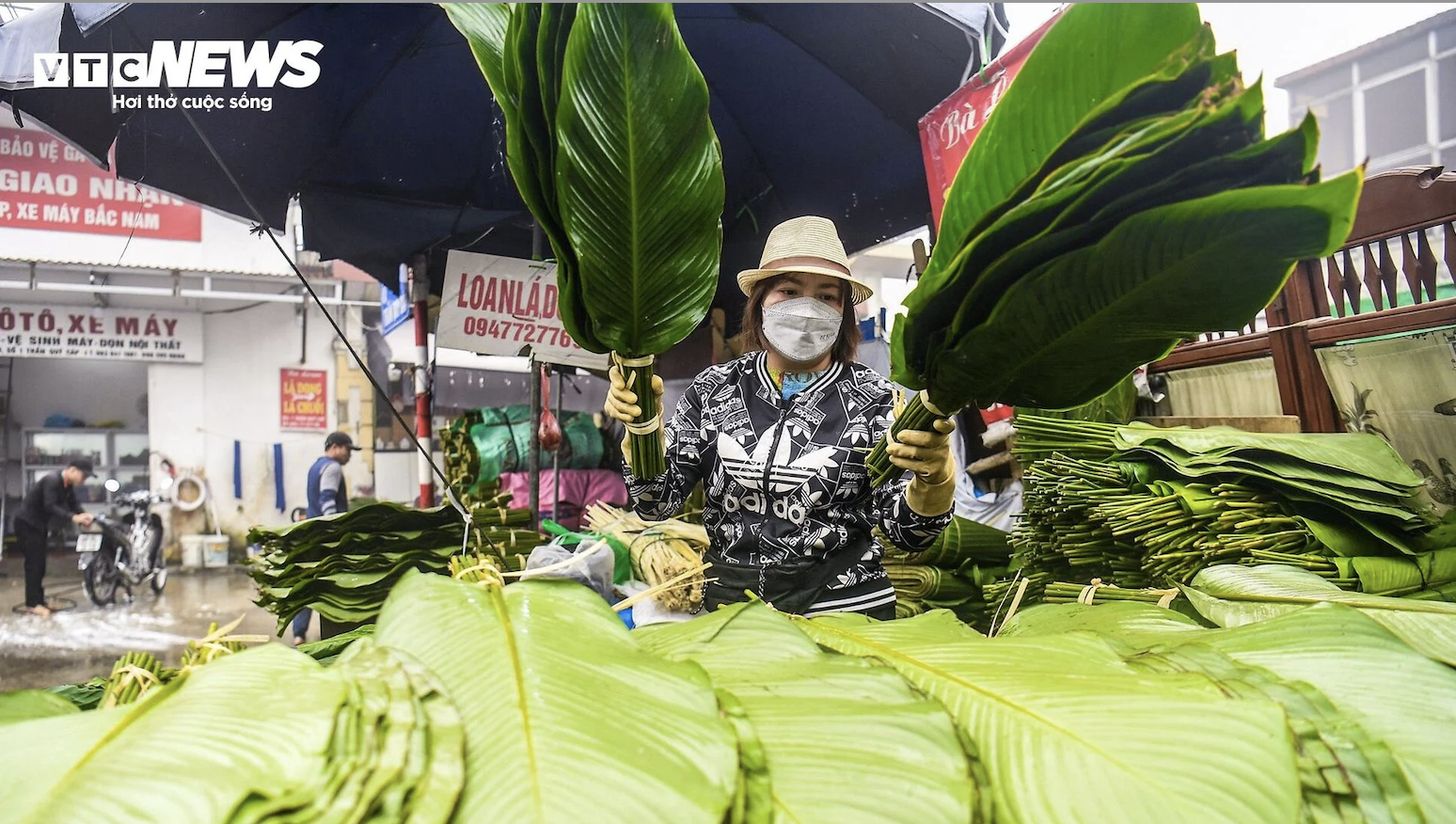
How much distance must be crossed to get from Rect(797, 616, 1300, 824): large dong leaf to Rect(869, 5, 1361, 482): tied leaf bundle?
0.24m

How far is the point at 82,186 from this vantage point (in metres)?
1.98

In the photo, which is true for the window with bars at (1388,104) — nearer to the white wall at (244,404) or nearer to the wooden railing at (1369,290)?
the wooden railing at (1369,290)

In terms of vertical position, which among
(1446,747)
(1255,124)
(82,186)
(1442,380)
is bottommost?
(1446,747)

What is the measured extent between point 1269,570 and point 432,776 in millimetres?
1005

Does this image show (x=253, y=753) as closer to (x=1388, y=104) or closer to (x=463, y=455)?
(x=1388, y=104)

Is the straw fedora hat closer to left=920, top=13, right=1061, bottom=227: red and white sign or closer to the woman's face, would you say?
the woman's face

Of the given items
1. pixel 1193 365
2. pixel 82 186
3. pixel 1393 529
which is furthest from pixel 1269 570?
pixel 82 186

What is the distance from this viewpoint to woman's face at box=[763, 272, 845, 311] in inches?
59.1

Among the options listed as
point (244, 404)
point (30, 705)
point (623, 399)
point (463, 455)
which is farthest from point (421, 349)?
point (30, 705)

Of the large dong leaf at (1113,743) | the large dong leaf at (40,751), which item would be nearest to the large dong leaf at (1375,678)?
the large dong leaf at (1113,743)

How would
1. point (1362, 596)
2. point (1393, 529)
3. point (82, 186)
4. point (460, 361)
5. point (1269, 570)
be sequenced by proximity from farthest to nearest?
1. point (460, 361)
2. point (82, 186)
3. point (1393, 529)
4. point (1269, 570)
5. point (1362, 596)

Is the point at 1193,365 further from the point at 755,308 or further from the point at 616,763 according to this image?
the point at 616,763

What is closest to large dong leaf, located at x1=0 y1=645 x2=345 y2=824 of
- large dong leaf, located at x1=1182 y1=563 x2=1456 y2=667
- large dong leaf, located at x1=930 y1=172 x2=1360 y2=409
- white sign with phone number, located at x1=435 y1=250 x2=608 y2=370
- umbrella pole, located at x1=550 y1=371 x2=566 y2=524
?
large dong leaf, located at x1=930 y1=172 x2=1360 y2=409

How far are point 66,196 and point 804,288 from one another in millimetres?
1897
